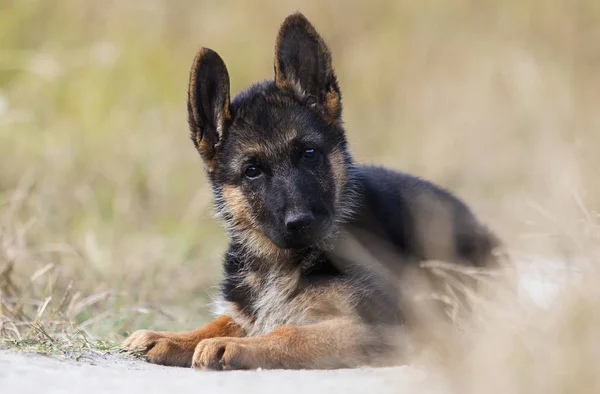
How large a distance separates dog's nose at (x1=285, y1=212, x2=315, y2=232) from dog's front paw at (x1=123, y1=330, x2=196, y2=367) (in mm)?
875

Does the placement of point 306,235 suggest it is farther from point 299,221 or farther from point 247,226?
point 247,226

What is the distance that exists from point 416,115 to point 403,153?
0.77 metres

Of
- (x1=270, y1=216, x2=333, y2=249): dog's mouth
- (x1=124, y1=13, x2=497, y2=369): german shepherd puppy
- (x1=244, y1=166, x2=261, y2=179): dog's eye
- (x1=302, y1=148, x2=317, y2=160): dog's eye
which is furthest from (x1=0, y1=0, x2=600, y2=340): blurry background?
(x1=302, y1=148, x2=317, y2=160): dog's eye

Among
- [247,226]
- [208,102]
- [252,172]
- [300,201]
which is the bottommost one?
[247,226]

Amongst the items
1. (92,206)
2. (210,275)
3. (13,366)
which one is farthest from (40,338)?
(92,206)

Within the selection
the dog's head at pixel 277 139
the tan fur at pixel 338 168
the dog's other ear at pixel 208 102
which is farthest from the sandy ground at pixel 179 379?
the dog's other ear at pixel 208 102

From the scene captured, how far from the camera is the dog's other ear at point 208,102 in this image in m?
6.52

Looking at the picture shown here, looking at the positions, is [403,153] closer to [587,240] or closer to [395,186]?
[395,186]

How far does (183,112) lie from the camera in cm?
1410

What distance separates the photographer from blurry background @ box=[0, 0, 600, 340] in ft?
31.0

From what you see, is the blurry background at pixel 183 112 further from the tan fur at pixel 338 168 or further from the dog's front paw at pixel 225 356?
the dog's front paw at pixel 225 356

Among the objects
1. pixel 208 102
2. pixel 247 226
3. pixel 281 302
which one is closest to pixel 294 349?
pixel 281 302

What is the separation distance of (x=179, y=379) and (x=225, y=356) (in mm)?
587

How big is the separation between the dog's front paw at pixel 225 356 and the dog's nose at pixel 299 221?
87 centimetres
